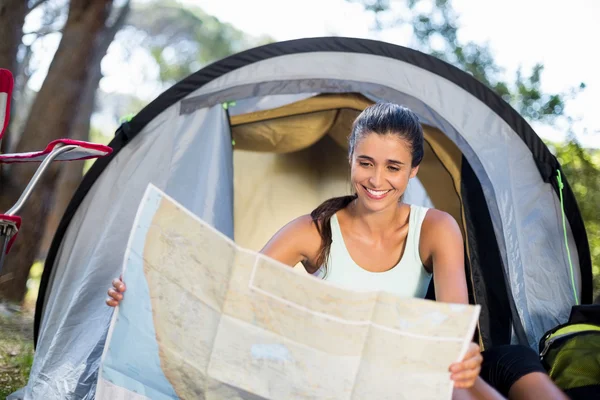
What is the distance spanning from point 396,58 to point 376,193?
2.83ft

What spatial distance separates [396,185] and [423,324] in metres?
0.52

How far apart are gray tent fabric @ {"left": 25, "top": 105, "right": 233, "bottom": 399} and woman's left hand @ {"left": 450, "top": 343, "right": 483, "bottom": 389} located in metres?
1.23

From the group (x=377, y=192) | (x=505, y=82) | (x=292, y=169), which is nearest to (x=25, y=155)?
(x=377, y=192)

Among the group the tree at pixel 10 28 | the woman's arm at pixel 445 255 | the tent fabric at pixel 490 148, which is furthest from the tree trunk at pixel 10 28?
the woman's arm at pixel 445 255

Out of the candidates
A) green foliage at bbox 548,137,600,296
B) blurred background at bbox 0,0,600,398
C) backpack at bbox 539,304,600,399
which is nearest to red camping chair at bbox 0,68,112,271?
blurred background at bbox 0,0,600,398

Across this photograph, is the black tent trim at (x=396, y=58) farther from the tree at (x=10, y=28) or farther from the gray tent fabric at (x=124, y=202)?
the tree at (x=10, y=28)

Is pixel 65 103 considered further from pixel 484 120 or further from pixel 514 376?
pixel 514 376

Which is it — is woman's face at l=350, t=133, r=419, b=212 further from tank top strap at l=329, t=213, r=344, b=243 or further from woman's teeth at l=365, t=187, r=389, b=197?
tank top strap at l=329, t=213, r=344, b=243

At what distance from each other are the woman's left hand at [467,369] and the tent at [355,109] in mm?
1014

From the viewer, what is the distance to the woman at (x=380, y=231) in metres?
1.44

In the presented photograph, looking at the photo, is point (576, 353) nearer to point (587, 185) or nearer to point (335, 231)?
point (335, 231)

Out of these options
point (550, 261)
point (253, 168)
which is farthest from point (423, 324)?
point (253, 168)

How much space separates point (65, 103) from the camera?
10.7 ft

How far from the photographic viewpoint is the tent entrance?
2.52m
